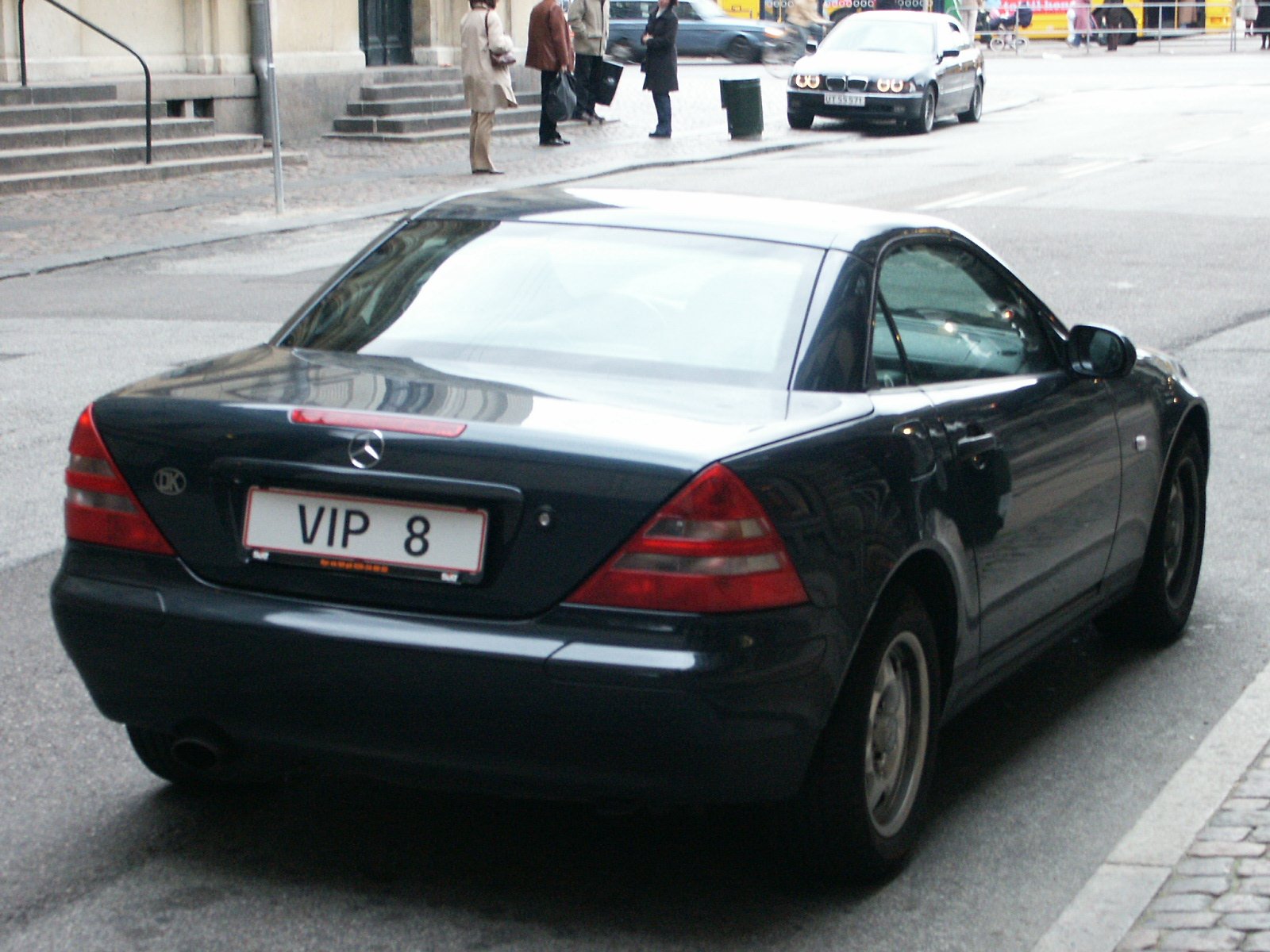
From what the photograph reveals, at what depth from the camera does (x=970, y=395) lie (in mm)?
4688

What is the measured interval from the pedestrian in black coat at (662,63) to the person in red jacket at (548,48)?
217 centimetres

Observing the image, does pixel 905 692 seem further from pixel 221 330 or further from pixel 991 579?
pixel 221 330

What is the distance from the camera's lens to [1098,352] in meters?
5.32

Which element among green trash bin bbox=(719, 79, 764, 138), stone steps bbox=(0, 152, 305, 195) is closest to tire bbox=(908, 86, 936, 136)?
green trash bin bbox=(719, 79, 764, 138)

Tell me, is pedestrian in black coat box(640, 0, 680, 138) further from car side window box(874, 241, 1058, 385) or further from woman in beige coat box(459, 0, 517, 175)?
car side window box(874, 241, 1058, 385)

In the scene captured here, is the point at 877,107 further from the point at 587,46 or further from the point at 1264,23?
the point at 1264,23

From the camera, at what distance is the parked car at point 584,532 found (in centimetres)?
365

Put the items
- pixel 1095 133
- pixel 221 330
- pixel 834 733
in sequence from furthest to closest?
1. pixel 1095 133
2. pixel 221 330
3. pixel 834 733

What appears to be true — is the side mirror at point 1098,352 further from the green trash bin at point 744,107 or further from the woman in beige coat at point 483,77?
the green trash bin at point 744,107

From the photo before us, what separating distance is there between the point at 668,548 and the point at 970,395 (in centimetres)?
131

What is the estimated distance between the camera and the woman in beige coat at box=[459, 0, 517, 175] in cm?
2256

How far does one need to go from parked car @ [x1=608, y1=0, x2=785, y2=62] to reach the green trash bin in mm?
20234

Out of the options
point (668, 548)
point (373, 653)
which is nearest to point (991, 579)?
point (668, 548)

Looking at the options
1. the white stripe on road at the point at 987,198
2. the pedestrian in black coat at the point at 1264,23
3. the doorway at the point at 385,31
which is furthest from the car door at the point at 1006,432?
the pedestrian in black coat at the point at 1264,23
